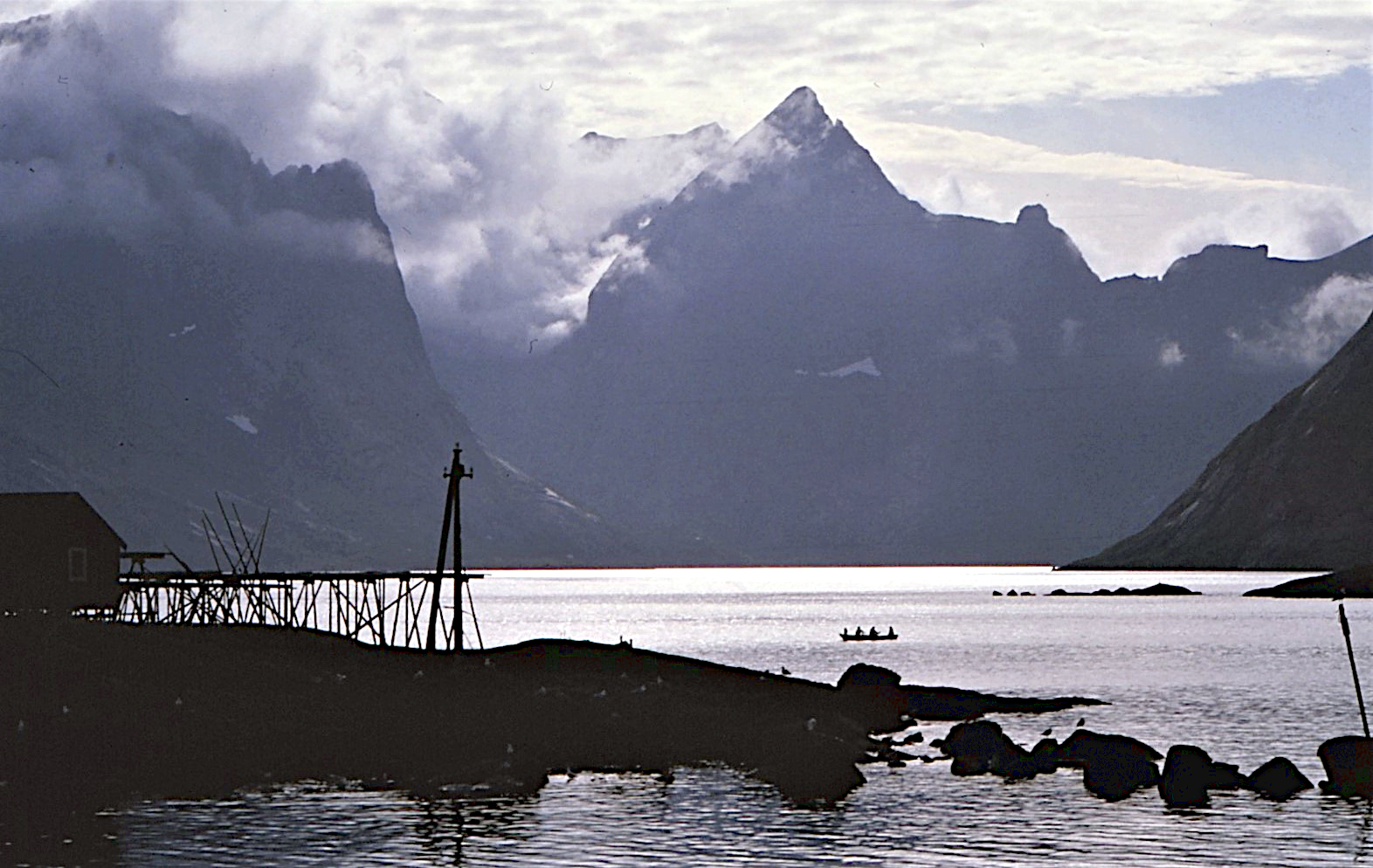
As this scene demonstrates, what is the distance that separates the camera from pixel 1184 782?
6550cm

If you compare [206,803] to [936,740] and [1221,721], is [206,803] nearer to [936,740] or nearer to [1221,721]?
[936,740]

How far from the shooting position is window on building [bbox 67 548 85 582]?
116438mm

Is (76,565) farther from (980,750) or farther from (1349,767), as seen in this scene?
(1349,767)

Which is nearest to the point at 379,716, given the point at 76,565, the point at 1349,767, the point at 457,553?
the point at 457,553

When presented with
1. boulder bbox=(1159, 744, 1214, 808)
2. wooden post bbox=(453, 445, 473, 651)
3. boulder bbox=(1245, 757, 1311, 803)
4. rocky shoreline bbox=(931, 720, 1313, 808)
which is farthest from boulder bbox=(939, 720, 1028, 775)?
wooden post bbox=(453, 445, 473, 651)

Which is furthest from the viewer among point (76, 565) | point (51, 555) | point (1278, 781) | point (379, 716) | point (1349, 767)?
point (76, 565)

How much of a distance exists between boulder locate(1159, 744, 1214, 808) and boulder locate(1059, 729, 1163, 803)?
151 centimetres

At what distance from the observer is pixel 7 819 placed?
190 feet

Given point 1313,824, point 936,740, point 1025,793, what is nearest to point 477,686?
point 936,740

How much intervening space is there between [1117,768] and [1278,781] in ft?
17.4

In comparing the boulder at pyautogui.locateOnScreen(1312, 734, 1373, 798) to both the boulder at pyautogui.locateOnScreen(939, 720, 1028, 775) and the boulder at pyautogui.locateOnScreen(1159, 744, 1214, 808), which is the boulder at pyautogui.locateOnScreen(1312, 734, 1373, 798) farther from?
the boulder at pyautogui.locateOnScreen(939, 720, 1028, 775)

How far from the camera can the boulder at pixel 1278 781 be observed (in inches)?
2638

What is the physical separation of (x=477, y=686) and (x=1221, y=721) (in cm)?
3716

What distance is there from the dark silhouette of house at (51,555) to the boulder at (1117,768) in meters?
64.9
